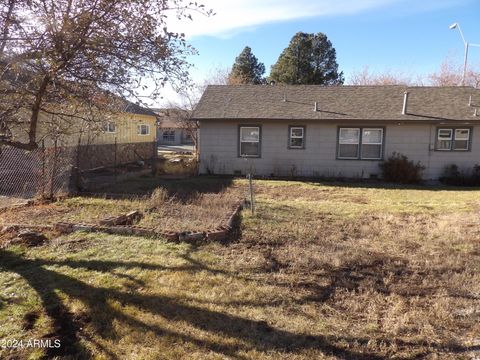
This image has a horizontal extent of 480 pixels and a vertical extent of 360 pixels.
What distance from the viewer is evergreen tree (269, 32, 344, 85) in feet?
112

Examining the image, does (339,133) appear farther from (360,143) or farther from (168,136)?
(168,136)

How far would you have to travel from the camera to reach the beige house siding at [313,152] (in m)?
15.1

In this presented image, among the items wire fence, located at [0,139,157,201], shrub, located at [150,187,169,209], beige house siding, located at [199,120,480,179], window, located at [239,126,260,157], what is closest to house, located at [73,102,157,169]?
wire fence, located at [0,139,157,201]

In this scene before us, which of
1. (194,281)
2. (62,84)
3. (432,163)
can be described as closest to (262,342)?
(194,281)

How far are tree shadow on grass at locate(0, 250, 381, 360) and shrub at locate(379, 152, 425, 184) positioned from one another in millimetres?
12935

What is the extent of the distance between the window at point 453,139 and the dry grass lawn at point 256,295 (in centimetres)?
918

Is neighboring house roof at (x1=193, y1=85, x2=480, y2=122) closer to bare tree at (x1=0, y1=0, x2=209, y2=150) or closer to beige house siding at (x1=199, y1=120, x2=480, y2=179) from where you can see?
beige house siding at (x1=199, y1=120, x2=480, y2=179)

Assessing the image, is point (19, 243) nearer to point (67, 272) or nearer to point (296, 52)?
point (67, 272)

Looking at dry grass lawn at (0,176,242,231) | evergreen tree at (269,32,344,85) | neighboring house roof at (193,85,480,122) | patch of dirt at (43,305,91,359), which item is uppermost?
evergreen tree at (269,32,344,85)

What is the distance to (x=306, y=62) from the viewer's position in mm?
34281

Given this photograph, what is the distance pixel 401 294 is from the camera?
4.25m

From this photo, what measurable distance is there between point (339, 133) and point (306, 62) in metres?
20.8

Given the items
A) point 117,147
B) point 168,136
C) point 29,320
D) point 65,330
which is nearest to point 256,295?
point 65,330

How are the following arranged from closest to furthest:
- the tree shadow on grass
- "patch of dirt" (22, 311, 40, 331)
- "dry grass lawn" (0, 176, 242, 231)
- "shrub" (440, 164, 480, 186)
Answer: the tree shadow on grass → "patch of dirt" (22, 311, 40, 331) → "dry grass lawn" (0, 176, 242, 231) → "shrub" (440, 164, 480, 186)
